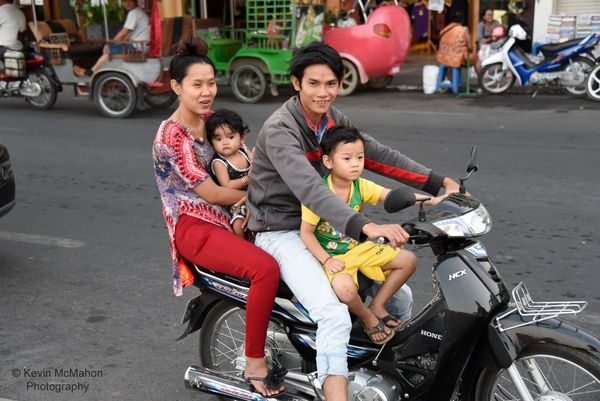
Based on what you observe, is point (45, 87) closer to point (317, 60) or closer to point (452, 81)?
point (452, 81)

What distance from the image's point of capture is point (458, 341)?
284 cm

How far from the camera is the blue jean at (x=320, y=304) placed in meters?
2.99

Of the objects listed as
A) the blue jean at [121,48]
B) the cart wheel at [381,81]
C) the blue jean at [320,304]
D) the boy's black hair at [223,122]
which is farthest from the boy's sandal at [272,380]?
the cart wheel at [381,81]

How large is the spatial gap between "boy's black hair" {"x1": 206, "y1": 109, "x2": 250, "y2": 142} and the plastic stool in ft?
34.9

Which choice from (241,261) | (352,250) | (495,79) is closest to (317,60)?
(352,250)

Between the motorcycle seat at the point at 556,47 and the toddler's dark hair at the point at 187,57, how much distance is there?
410 inches

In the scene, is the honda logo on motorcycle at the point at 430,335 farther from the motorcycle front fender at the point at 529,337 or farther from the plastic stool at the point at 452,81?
the plastic stool at the point at 452,81

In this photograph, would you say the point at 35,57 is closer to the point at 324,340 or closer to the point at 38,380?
the point at 38,380

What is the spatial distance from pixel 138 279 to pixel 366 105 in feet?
27.0

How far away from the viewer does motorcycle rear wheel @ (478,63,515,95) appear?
13328 millimetres

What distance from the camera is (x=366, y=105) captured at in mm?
12797

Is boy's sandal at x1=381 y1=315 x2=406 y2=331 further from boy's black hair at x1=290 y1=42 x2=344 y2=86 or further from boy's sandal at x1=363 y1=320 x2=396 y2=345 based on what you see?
boy's black hair at x1=290 y1=42 x2=344 y2=86

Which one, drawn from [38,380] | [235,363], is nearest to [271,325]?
[235,363]

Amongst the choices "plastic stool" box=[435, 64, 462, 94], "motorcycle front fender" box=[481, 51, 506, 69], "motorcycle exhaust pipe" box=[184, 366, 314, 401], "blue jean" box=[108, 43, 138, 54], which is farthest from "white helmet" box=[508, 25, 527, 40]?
"motorcycle exhaust pipe" box=[184, 366, 314, 401]
